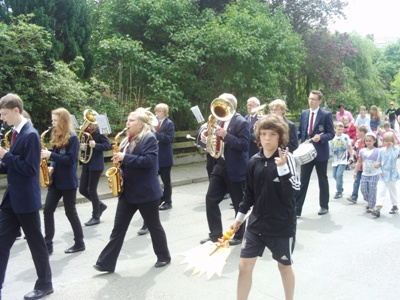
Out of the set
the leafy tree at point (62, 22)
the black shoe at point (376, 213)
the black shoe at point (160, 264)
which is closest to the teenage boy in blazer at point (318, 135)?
the black shoe at point (376, 213)

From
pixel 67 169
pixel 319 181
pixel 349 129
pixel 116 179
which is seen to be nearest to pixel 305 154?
pixel 319 181

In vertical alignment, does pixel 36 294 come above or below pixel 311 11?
below

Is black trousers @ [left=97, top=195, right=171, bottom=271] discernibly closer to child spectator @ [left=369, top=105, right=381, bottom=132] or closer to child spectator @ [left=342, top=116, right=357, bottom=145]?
child spectator @ [left=342, top=116, right=357, bottom=145]

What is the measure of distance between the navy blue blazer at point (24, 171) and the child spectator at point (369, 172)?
18.9 feet

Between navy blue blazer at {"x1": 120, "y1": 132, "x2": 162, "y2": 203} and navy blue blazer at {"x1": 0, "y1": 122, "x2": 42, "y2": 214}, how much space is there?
40.0 inches

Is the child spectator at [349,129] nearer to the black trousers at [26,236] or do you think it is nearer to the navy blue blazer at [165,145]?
the navy blue blazer at [165,145]

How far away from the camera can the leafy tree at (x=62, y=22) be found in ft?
37.2

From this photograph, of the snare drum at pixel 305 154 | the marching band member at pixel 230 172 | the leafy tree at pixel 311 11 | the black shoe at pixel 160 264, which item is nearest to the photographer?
the black shoe at pixel 160 264

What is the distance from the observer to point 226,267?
5.42 meters

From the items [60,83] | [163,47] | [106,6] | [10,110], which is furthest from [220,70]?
[10,110]

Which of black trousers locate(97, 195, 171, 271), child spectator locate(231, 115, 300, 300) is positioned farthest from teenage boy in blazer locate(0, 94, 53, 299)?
child spectator locate(231, 115, 300, 300)

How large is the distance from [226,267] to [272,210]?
184 cm

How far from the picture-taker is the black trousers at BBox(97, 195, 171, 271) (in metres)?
5.14

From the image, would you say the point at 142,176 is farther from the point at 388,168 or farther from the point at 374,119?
the point at 374,119
